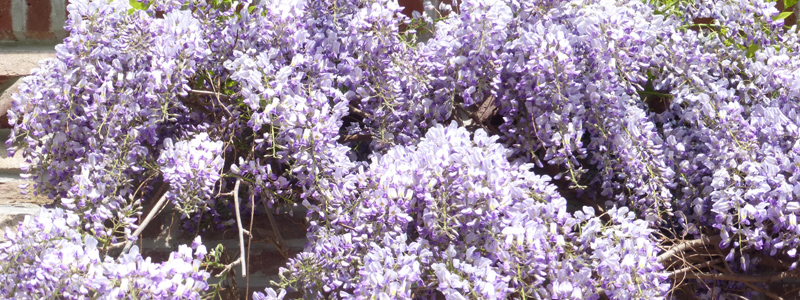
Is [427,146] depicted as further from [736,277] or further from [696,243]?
[736,277]

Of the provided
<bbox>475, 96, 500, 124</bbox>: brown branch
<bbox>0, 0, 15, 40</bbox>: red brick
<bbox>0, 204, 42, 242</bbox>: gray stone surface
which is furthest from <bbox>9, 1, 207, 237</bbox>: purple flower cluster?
<bbox>475, 96, 500, 124</bbox>: brown branch

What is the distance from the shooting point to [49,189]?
1229 mm

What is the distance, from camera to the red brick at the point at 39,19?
1491 millimetres

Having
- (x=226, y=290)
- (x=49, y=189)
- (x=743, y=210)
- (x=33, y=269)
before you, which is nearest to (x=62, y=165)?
(x=49, y=189)

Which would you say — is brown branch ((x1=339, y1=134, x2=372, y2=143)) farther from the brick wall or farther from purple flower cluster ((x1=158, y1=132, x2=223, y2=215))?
the brick wall

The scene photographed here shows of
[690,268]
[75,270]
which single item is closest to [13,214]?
[75,270]

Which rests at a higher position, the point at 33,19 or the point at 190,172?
the point at 33,19

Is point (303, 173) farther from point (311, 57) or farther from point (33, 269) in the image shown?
point (33, 269)

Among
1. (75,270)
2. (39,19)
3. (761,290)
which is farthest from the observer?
(39,19)

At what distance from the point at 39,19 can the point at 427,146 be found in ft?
3.28

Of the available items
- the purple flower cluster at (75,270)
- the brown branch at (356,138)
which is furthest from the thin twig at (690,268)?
the purple flower cluster at (75,270)

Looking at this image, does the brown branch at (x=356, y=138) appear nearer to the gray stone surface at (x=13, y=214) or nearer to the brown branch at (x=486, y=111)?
the brown branch at (x=486, y=111)

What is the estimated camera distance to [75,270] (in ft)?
3.22

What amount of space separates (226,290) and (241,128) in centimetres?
35
